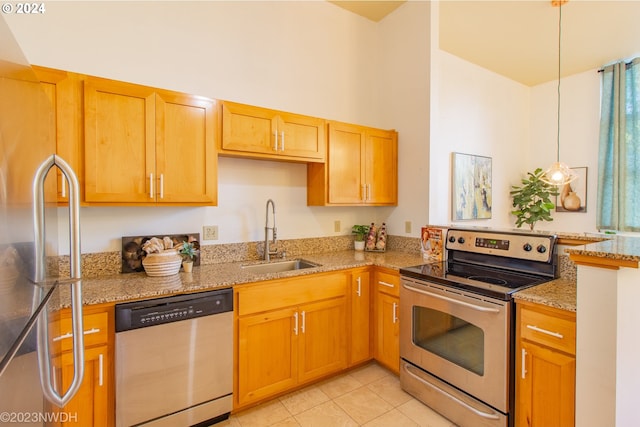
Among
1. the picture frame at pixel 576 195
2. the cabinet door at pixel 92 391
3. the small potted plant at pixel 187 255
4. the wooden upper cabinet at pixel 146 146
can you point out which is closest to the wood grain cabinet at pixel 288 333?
the small potted plant at pixel 187 255

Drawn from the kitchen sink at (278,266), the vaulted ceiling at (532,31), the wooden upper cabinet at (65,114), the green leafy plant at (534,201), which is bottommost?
the kitchen sink at (278,266)

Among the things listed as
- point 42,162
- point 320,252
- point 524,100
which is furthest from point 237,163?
point 524,100

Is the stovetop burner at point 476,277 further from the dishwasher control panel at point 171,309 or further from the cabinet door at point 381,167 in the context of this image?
the dishwasher control panel at point 171,309

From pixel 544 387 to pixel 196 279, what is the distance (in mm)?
1973

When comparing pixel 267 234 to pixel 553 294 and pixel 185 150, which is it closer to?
pixel 185 150

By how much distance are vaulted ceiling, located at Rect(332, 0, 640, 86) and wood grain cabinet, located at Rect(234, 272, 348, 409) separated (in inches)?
109

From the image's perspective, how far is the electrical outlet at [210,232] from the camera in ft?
7.75

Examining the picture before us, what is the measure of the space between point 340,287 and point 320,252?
62cm

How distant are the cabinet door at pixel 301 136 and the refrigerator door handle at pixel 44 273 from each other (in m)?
1.52

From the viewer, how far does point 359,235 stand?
3.05m

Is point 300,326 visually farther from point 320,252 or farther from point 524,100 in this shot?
point 524,100

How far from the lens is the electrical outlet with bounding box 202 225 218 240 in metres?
2.36

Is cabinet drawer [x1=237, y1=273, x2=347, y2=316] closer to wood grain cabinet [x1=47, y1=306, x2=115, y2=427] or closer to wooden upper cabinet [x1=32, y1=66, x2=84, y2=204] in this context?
wood grain cabinet [x1=47, y1=306, x2=115, y2=427]

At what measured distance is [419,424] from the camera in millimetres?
1920
